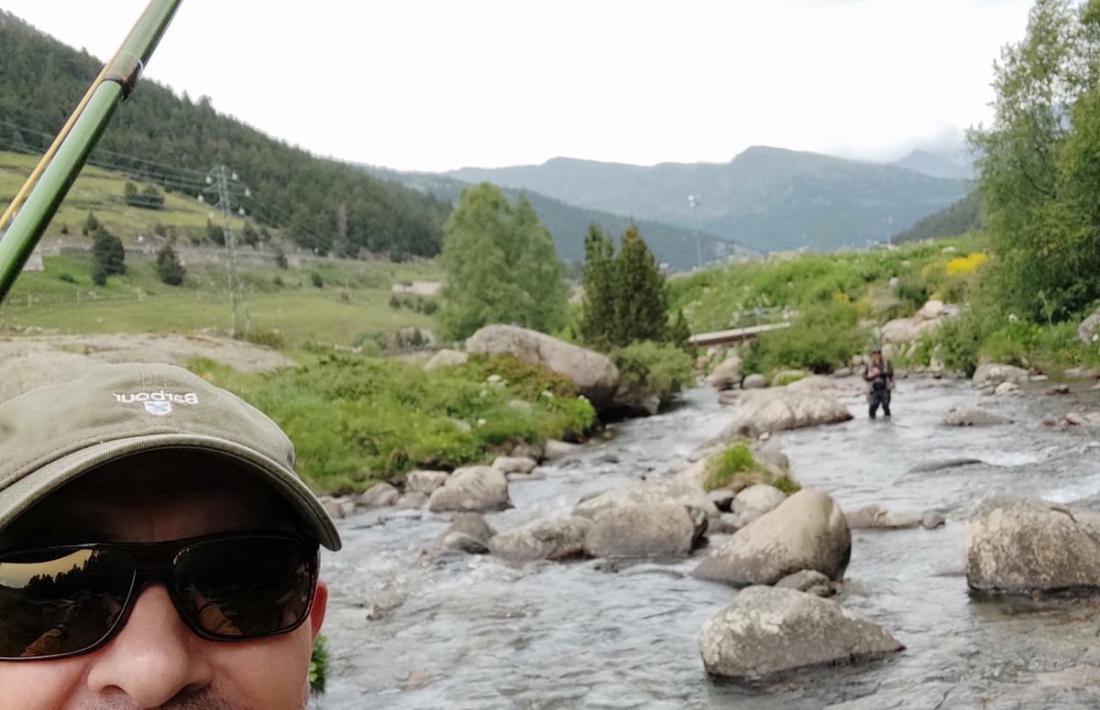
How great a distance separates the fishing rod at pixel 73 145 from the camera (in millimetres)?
1394

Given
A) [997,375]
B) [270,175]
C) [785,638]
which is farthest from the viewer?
[270,175]

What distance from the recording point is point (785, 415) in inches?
903

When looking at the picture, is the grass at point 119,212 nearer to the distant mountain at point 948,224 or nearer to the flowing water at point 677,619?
the flowing water at point 677,619

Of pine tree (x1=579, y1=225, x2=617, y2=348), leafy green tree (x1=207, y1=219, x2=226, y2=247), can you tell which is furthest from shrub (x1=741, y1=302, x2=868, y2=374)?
leafy green tree (x1=207, y1=219, x2=226, y2=247)

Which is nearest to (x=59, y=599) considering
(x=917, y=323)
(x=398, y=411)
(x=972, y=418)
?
(x=972, y=418)

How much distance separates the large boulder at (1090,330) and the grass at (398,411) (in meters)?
13.7

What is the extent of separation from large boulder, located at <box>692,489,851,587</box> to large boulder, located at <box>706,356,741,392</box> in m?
26.0

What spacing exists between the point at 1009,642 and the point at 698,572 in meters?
3.84

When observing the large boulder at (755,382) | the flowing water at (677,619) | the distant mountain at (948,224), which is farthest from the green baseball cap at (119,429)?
the distant mountain at (948,224)

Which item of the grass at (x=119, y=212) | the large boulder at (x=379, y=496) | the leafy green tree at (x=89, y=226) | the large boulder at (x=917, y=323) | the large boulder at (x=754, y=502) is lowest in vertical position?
the large boulder at (x=379, y=496)

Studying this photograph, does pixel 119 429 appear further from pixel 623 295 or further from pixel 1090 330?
pixel 623 295

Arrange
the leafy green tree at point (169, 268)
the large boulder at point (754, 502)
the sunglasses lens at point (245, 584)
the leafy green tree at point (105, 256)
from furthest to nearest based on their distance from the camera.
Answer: the leafy green tree at point (169, 268)
the leafy green tree at point (105, 256)
the large boulder at point (754, 502)
the sunglasses lens at point (245, 584)

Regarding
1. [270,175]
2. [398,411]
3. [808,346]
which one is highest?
[270,175]

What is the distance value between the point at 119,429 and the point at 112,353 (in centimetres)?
2784
